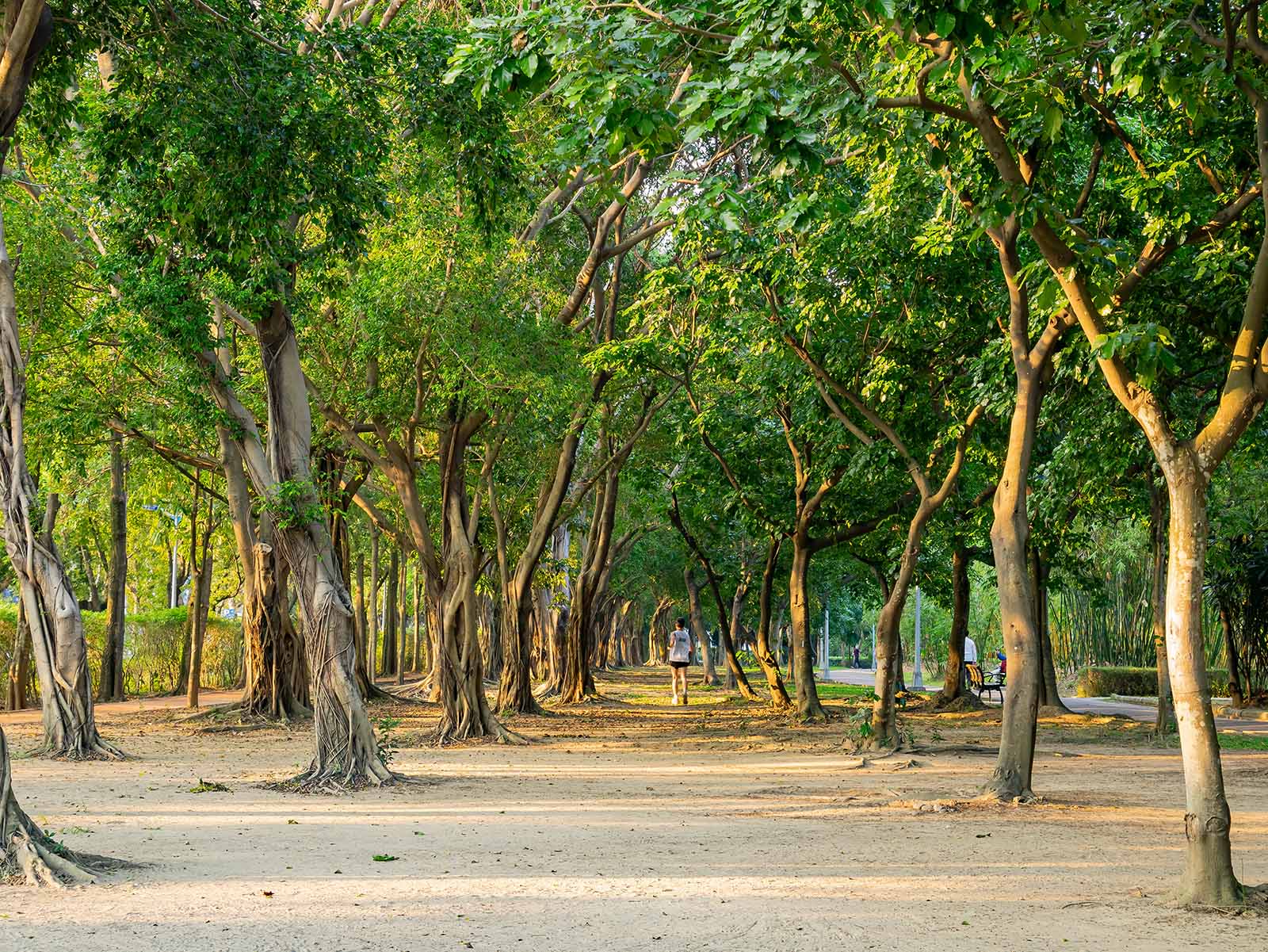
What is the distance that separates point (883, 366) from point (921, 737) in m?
7.29

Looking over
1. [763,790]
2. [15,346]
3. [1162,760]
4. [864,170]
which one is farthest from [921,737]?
[15,346]

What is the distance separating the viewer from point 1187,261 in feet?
38.0

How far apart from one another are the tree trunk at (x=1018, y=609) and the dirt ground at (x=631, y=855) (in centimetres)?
52

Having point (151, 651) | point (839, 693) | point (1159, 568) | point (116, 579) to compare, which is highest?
point (116, 579)

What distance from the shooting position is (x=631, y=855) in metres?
9.06

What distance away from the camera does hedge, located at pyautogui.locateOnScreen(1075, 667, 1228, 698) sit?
112ft

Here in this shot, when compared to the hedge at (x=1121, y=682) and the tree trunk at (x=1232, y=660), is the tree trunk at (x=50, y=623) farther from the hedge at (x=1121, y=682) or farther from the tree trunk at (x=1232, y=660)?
the hedge at (x=1121, y=682)

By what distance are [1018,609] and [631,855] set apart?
4.61 meters

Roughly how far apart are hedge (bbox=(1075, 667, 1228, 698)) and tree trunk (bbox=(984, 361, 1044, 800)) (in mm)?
24353

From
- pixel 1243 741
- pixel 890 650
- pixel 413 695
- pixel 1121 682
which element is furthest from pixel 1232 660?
pixel 413 695

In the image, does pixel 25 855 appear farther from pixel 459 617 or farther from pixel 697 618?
pixel 697 618

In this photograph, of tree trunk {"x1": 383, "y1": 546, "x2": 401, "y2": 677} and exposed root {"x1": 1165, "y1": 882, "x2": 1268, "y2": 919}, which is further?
tree trunk {"x1": 383, "y1": 546, "x2": 401, "y2": 677}

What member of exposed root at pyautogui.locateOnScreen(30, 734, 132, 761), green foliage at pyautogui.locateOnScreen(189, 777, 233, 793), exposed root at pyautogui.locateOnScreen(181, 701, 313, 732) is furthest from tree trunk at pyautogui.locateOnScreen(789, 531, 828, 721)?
exposed root at pyautogui.locateOnScreen(30, 734, 132, 761)

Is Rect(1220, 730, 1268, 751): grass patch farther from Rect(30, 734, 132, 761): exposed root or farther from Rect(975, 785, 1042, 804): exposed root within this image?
Rect(30, 734, 132, 761): exposed root
